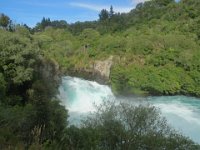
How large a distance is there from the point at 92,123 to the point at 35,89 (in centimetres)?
947

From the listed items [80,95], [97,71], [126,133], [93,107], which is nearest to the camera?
[126,133]

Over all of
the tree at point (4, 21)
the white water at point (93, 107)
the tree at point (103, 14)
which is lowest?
the white water at point (93, 107)

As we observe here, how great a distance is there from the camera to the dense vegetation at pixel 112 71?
684 inches

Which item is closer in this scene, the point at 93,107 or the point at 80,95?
the point at 93,107

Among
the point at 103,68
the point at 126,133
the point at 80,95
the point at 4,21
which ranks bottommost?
the point at 80,95

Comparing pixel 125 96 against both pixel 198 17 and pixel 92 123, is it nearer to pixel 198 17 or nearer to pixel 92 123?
pixel 198 17

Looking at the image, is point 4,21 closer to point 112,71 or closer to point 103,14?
point 112,71

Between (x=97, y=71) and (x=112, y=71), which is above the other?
(x=112, y=71)

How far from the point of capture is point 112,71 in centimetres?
6969

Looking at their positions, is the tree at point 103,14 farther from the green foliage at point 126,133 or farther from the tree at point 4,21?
the green foliage at point 126,133

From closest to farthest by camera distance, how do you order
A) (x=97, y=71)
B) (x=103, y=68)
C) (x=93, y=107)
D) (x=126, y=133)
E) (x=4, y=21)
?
(x=126, y=133) → (x=4, y=21) → (x=93, y=107) → (x=97, y=71) → (x=103, y=68)

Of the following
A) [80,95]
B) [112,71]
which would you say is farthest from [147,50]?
[80,95]

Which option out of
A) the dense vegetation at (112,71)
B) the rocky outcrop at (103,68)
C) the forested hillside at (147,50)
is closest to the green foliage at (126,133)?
the dense vegetation at (112,71)

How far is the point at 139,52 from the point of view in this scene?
71.9m
